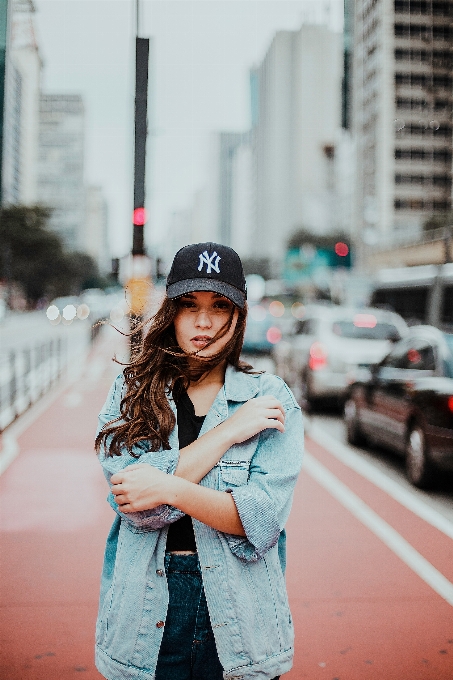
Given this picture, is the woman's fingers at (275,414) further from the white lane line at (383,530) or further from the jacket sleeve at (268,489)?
the white lane line at (383,530)

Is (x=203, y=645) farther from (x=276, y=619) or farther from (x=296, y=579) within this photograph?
(x=296, y=579)

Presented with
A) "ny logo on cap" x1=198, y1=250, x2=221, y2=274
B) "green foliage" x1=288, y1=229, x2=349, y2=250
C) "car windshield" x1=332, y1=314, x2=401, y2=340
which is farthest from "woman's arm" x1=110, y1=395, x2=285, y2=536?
"green foliage" x1=288, y1=229, x2=349, y2=250

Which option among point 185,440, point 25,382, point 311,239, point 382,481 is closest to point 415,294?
point 25,382

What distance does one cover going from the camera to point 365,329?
1264 cm

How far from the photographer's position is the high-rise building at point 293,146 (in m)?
121

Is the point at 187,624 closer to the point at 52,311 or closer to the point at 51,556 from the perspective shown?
the point at 51,556

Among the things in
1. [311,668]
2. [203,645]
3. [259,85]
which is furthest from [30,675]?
[259,85]

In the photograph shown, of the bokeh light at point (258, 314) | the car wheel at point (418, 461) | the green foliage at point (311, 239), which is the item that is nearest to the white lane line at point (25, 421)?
the car wheel at point (418, 461)

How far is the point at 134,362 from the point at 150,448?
29 cm

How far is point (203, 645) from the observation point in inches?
72.1

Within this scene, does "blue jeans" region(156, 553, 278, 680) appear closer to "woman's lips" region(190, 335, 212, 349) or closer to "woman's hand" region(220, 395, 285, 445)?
"woman's hand" region(220, 395, 285, 445)

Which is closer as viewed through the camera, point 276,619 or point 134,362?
point 276,619

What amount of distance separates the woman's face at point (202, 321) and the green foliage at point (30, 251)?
4.11 metres

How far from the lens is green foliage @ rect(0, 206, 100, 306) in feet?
27.2
